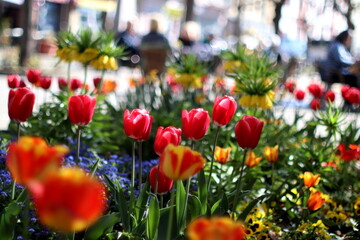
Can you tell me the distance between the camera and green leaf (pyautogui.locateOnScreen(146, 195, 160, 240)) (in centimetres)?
179

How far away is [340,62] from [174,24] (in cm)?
3239

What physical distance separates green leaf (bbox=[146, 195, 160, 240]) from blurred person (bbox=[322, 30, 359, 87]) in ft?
27.5

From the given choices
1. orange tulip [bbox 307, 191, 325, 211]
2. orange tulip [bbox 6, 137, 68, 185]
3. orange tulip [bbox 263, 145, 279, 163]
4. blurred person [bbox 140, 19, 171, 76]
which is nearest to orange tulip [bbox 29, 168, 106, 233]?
orange tulip [bbox 6, 137, 68, 185]

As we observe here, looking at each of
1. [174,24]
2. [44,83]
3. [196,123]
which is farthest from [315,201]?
[174,24]

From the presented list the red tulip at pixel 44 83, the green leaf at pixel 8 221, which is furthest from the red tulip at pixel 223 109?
the red tulip at pixel 44 83

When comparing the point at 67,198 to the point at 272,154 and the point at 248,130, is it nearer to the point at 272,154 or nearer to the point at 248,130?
the point at 248,130

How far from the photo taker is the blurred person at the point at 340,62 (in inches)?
385

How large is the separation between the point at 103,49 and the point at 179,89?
238 centimetres

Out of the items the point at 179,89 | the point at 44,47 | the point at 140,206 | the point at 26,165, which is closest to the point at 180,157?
the point at 26,165

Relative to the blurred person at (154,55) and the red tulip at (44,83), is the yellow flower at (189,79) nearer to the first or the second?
the red tulip at (44,83)

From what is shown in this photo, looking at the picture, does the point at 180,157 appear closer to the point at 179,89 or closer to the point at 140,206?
the point at 140,206

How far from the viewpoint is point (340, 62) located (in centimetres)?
995

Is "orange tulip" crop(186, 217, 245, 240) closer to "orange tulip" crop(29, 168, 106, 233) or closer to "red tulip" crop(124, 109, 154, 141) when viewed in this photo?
"orange tulip" crop(29, 168, 106, 233)

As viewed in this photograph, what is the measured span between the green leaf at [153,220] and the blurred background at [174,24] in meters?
2.17
